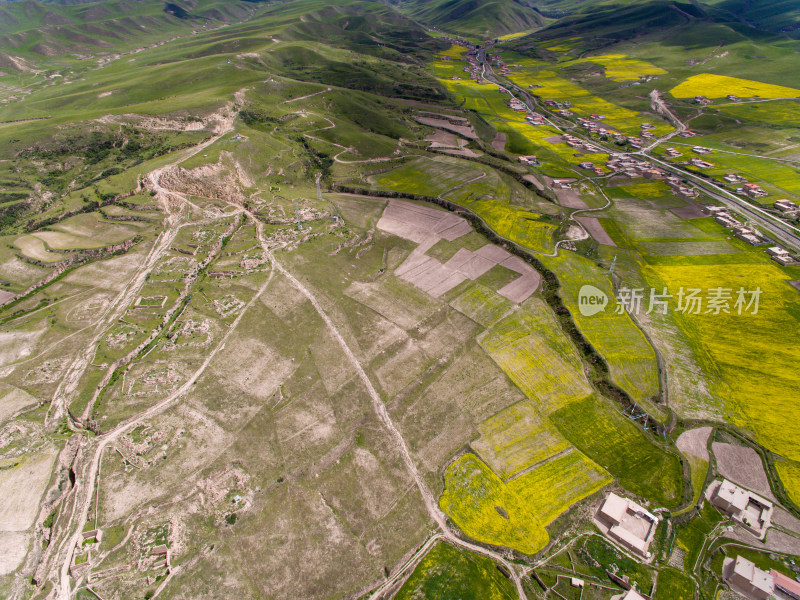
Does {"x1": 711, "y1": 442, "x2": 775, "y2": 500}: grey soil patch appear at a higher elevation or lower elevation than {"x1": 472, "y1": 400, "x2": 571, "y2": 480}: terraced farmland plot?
higher

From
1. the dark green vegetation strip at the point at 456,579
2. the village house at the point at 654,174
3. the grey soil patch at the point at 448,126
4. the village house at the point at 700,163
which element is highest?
the grey soil patch at the point at 448,126

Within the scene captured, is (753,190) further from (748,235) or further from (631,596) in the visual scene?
(631,596)

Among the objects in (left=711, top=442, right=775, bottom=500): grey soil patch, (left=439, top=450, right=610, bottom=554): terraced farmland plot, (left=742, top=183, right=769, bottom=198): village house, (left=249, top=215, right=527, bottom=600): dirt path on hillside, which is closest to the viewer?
(left=249, top=215, right=527, bottom=600): dirt path on hillside

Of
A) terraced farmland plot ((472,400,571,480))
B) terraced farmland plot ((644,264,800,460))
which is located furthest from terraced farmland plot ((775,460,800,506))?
terraced farmland plot ((472,400,571,480))

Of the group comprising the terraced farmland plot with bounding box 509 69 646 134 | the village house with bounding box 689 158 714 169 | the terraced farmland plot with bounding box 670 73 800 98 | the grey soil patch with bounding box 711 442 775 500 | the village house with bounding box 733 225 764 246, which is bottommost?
the grey soil patch with bounding box 711 442 775 500

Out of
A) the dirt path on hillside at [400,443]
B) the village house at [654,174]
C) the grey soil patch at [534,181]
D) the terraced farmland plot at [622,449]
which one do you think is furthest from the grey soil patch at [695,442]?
the village house at [654,174]

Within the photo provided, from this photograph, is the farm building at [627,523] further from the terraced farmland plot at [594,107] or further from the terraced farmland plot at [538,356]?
the terraced farmland plot at [594,107]

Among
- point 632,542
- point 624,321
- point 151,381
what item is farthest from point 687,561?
point 151,381

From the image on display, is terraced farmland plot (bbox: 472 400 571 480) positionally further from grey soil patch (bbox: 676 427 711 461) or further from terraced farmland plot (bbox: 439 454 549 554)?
grey soil patch (bbox: 676 427 711 461)
